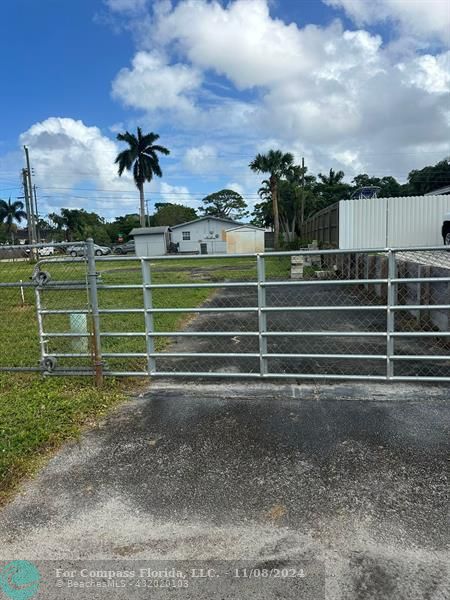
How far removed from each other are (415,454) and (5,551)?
279 cm

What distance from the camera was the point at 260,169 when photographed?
45031mm

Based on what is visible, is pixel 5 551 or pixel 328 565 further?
pixel 5 551

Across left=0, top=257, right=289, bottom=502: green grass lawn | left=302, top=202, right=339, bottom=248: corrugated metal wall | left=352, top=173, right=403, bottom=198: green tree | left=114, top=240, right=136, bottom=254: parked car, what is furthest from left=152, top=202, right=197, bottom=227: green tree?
left=0, top=257, right=289, bottom=502: green grass lawn

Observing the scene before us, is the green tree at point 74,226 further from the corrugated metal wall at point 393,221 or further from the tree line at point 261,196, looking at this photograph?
the corrugated metal wall at point 393,221

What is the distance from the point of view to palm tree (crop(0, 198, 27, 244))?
82812 millimetres

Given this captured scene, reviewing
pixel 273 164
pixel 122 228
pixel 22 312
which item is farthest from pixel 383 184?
pixel 22 312

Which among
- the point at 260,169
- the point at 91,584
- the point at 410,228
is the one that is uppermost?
the point at 260,169

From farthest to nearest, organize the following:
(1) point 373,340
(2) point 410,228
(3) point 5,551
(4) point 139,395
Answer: (2) point 410,228 < (1) point 373,340 < (4) point 139,395 < (3) point 5,551

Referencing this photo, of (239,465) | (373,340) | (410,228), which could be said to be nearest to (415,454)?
(239,465)

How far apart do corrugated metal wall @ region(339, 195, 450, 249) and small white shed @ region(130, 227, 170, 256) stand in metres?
37.3

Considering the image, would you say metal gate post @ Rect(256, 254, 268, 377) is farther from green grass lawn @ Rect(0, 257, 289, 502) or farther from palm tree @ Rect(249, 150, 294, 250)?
palm tree @ Rect(249, 150, 294, 250)

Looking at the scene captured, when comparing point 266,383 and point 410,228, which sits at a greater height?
point 410,228

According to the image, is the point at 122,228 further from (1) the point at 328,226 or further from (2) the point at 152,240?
(1) the point at 328,226

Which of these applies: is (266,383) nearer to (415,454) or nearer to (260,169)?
(415,454)
